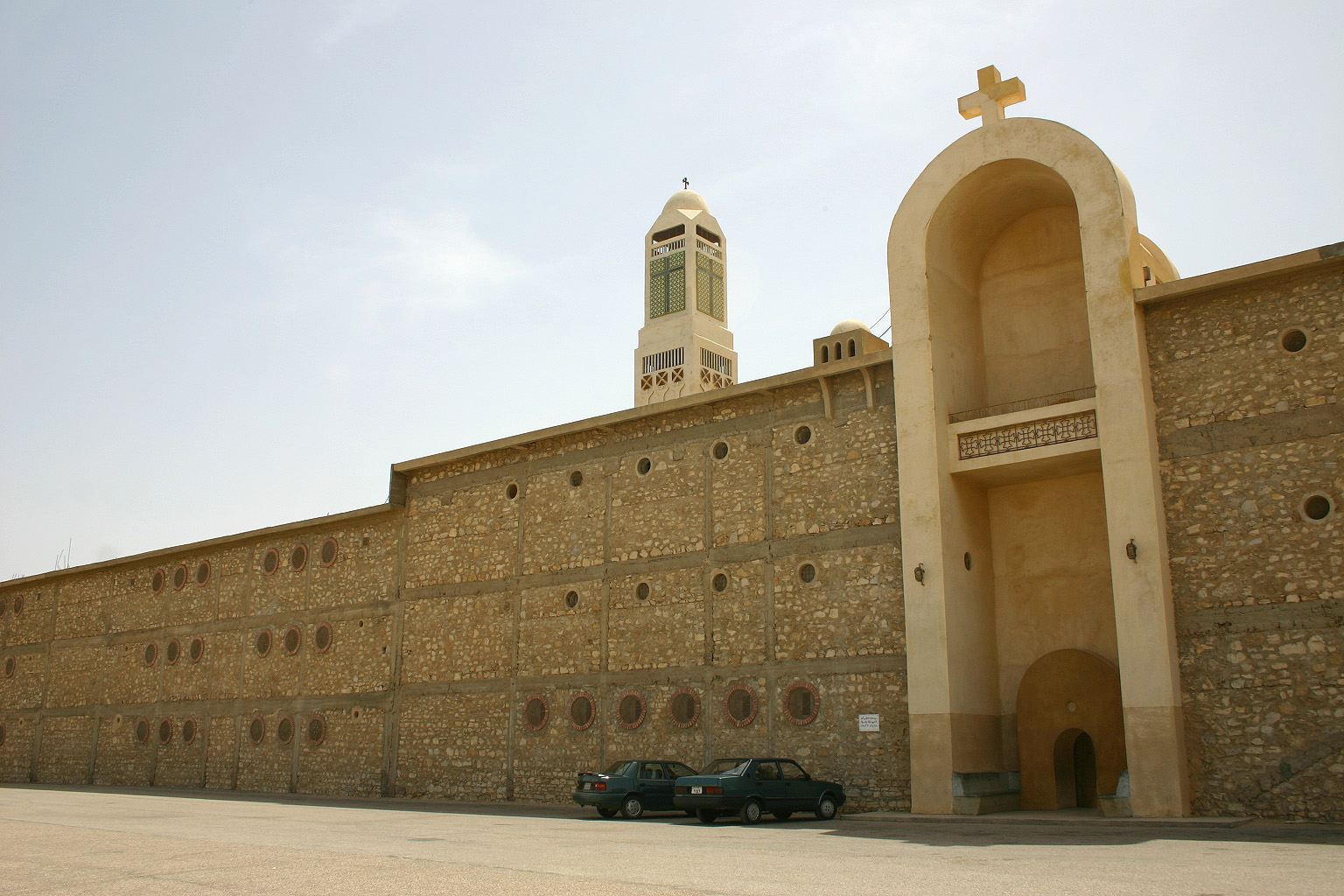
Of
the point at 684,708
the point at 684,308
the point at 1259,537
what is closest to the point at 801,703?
the point at 684,708

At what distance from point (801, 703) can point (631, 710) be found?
3.91m

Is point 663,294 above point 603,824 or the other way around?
above

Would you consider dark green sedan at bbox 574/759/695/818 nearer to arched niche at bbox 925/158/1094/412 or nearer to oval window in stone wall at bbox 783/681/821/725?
oval window in stone wall at bbox 783/681/821/725

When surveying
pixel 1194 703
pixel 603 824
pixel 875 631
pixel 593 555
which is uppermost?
pixel 593 555

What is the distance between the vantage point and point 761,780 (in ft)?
55.5

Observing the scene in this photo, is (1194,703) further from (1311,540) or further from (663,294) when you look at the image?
(663,294)

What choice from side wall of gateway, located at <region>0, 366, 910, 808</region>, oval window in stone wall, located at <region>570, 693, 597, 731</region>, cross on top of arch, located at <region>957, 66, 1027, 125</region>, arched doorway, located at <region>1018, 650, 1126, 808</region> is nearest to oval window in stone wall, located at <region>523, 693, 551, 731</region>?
side wall of gateway, located at <region>0, 366, 910, 808</region>

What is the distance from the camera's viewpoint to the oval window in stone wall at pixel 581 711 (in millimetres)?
22203

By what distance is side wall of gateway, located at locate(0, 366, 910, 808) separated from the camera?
19406 millimetres

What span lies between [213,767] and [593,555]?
550 inches

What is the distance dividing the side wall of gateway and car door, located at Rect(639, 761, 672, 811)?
71.2 inches

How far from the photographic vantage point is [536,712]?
907 inches

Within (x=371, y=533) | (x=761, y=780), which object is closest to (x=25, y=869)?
(x=761, y=780)

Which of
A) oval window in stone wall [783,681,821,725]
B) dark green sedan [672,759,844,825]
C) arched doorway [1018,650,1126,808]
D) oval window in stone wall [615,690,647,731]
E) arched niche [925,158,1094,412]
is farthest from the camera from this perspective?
oval window in stone wall [615,690,647,731]
